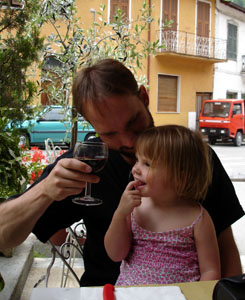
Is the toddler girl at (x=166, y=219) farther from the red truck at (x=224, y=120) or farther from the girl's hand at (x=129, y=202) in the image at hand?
the red truck at (x=224, y=120)

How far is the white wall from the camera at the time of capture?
21.1m

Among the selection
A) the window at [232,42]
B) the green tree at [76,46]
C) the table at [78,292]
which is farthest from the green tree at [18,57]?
the window at [232,42]

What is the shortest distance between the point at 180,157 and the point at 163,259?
15.8 inches

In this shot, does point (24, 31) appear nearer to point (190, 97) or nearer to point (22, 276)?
point (22, 276)

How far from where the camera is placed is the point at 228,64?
2198cm

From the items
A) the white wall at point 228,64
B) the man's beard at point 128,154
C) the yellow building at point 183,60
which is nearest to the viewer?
the man's beard at point 128,154

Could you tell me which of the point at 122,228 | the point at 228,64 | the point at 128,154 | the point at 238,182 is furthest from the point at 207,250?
the point at 228,64

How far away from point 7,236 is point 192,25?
2039 centimetres

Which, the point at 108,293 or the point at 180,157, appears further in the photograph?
the point at 180,157

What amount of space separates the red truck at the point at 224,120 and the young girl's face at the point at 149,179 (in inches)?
601

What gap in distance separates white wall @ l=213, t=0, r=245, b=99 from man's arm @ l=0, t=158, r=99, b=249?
20.8 m

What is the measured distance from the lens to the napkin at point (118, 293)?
107 centimetres

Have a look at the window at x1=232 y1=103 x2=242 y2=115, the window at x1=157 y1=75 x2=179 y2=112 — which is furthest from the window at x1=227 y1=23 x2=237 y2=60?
the window at x1=232 y1=103 x2=242 y2=115

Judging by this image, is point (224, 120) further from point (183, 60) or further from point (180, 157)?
point (180, 157)
